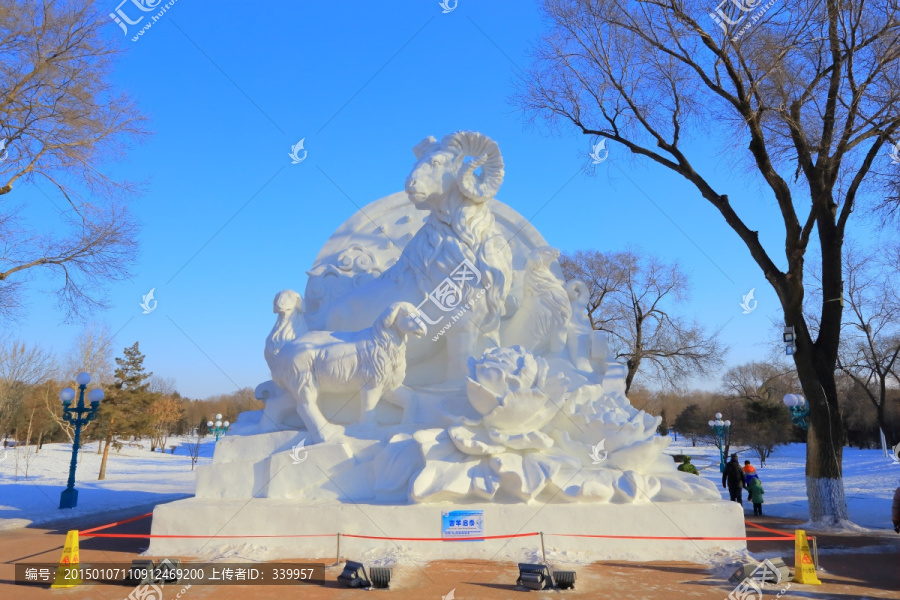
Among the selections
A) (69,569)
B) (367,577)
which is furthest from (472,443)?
(69,569)

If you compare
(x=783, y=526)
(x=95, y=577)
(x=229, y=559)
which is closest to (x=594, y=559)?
(x=229, y=559)

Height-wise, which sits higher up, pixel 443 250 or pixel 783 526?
pixel 443 250

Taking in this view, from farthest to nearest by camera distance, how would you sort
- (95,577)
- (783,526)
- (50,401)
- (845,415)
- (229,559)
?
(845,415) → (50,401) → (783,526) → (229,559) → (95,577)

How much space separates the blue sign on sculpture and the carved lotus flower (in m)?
0.78

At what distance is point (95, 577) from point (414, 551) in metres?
2.38

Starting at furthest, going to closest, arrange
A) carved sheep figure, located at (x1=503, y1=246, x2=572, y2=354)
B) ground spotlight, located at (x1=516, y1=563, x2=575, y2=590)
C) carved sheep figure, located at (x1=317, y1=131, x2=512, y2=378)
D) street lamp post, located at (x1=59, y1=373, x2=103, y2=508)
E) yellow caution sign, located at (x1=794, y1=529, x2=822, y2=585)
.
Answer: street lamp post, located at (x1=59, y1=373, x2=103, y2=508) < carved sheep figure, located at (x1=503, y1=246, x2=572, y2=354) < carved sheep figure, located at (x1=317, y1=131, x2=512, y2=378) < yellow caution sign, located at (x1=794, y1=529, x2=822, y2=585) < ground spotlight, located at (x1=516, y1=563, x2=575, y2=590)

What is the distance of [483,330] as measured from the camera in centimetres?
659

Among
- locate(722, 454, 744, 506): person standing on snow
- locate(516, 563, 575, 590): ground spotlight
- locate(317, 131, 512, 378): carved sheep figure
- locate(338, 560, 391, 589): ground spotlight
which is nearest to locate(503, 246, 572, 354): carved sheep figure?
locate(317, 131, 512, 378): carved sheep figure

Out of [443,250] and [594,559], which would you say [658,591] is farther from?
[443,250]

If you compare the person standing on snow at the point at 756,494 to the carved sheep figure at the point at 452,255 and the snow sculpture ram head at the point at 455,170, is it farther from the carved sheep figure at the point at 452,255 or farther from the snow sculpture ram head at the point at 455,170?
the snow sculpture ram head at the point at 455,170

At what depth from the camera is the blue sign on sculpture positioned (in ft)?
16.8

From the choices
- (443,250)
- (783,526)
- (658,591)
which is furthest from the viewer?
(783,526)

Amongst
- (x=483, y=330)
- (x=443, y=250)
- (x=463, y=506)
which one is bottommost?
(x=463, y=506)

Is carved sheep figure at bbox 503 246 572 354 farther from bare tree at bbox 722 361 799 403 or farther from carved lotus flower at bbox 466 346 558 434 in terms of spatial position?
bare tree at bbox 722 361 799 403
